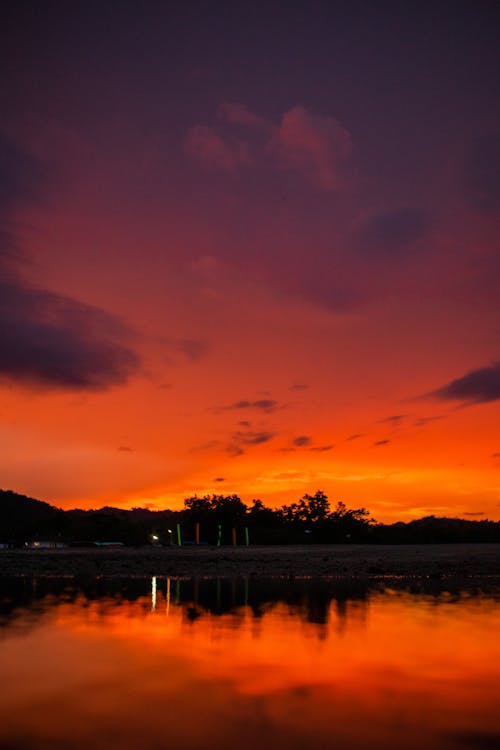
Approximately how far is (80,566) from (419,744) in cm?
3928

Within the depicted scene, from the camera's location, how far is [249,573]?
3609 cm

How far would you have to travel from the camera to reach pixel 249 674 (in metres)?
11.9

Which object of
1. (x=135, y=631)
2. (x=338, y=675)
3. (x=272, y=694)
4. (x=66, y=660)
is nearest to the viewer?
(x=272, y=694)

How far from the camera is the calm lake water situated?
8.58m

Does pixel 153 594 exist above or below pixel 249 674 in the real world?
above

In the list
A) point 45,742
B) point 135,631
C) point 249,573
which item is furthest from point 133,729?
point 249,573

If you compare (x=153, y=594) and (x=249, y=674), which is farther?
(x=153, y=594)

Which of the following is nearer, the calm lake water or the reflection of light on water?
the calm lake water

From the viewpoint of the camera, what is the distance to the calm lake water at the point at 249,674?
8.58m

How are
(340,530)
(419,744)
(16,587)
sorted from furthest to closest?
(340,530) → (16,587) → (419,744)

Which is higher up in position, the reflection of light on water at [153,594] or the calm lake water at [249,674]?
the reflection of light on water at [153,594]

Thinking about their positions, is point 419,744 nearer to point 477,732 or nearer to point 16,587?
point 477,732

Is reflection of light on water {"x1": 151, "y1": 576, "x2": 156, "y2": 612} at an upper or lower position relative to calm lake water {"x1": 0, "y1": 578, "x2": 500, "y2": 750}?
upper

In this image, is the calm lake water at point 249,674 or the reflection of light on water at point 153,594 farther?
the reflection of light on water at point 153,594
